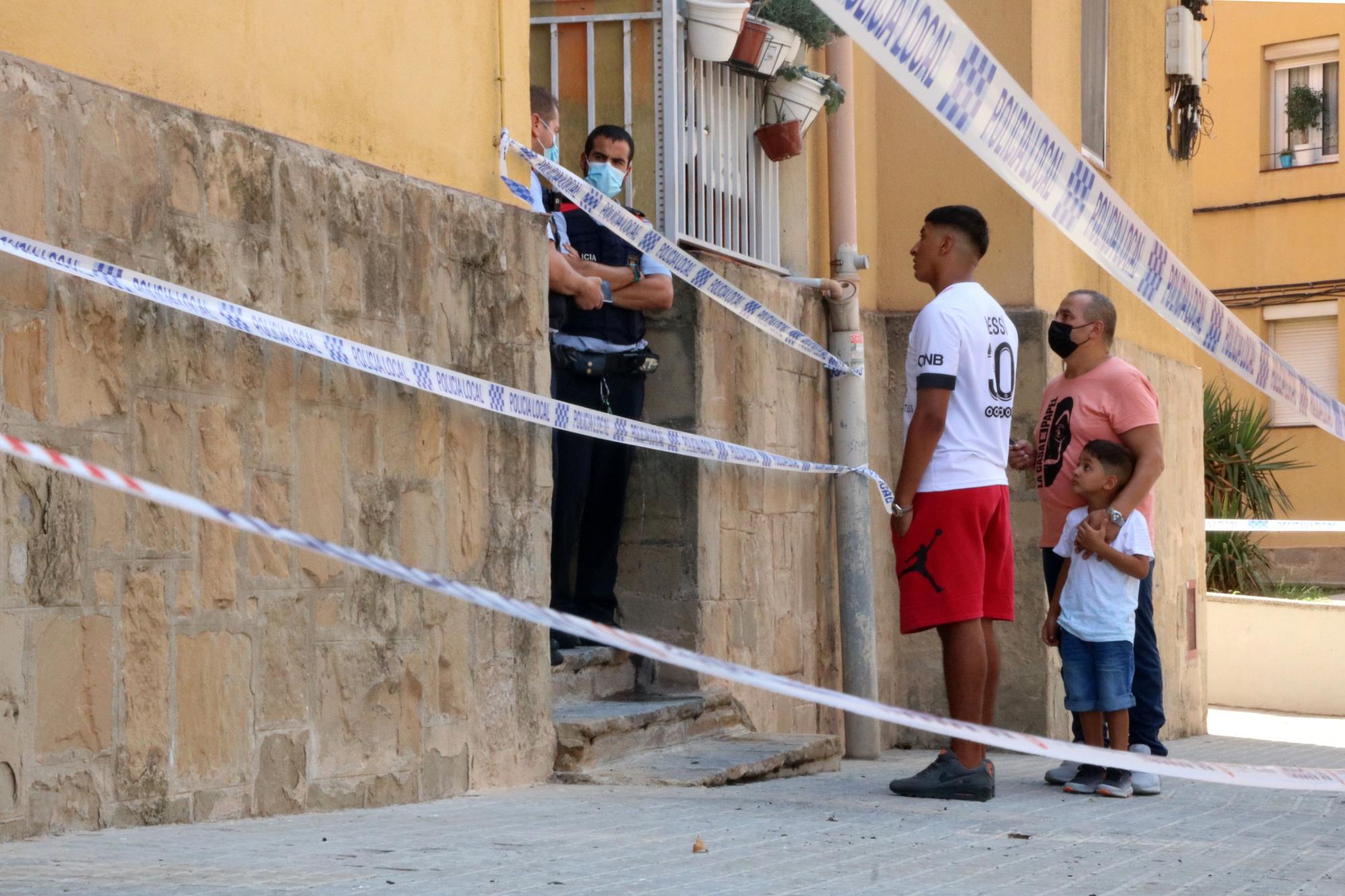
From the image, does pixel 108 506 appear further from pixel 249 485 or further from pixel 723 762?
pixel 723 762

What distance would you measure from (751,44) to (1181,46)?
4.82 m

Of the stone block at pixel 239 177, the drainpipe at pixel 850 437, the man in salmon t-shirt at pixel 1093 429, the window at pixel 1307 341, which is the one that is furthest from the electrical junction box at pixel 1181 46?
the window at pixel 1307 341

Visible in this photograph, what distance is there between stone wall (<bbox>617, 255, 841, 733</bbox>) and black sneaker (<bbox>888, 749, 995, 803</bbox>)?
150cm

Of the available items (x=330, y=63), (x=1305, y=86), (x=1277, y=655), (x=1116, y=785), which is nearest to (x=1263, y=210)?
(x=1305, y=86)

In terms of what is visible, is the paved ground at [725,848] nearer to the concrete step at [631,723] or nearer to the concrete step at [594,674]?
the concrete step at [631,723]

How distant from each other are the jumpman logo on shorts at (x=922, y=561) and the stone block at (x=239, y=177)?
2.23 m

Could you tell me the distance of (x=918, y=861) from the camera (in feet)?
13.6

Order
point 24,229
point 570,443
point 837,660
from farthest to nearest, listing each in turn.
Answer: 1. point 837,660
2. point 570,443
3. point 24,229

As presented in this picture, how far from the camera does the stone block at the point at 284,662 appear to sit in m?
4.53

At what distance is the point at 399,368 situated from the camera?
4941mm

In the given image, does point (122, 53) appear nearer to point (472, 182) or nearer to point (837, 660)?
point (472, 182)

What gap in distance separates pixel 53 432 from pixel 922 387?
2702 mm

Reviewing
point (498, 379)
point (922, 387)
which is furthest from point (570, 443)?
point (922, 387)

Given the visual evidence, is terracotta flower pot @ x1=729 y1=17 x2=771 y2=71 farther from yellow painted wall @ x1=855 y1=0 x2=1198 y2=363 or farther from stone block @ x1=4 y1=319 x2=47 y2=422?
stone block @ x1=4 y1=319 x2=47 y2=422
